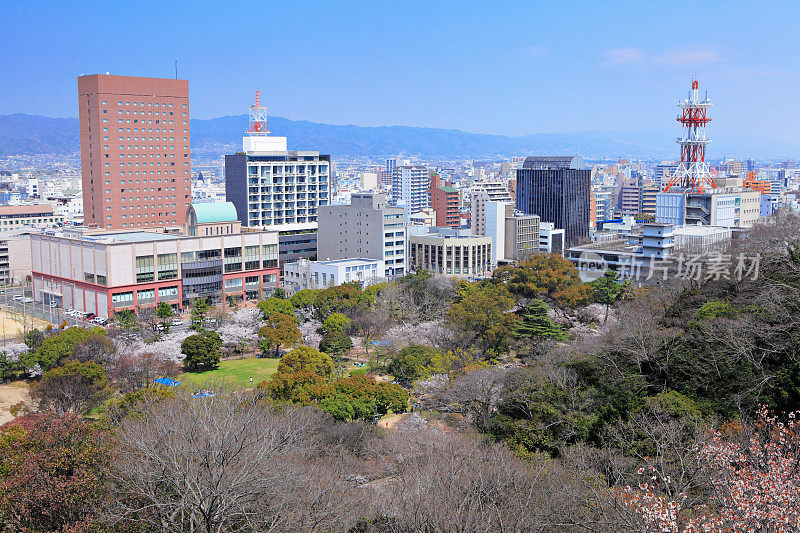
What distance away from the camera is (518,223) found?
55.3 metres

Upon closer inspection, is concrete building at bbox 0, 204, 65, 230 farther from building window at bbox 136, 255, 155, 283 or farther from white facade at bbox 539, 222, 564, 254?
white facade at bbox 539, 222, 564, 254

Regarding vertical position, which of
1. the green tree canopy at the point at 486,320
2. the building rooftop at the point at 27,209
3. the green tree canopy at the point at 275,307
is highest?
the building rooftop at the point at 27,209

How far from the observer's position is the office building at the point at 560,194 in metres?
67.1

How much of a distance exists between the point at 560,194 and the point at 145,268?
41502 mm

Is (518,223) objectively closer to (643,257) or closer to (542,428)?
(643,257)

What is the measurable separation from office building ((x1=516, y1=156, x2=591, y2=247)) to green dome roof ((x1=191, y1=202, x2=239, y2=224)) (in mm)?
33547

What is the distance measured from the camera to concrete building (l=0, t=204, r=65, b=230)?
63156 mm

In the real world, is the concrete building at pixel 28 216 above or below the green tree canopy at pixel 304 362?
above

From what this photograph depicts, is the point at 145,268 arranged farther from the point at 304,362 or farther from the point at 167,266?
the point at 304,362

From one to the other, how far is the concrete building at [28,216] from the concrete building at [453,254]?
116 ft

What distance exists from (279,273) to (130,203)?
19.6m

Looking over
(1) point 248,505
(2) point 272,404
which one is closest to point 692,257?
(2) point 272,404

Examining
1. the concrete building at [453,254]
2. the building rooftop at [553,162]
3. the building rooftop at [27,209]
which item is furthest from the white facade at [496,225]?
the building rooftop at [27,209]

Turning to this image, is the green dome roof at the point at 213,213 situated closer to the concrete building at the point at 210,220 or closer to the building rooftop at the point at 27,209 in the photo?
the concrete building at the point at 210,220
